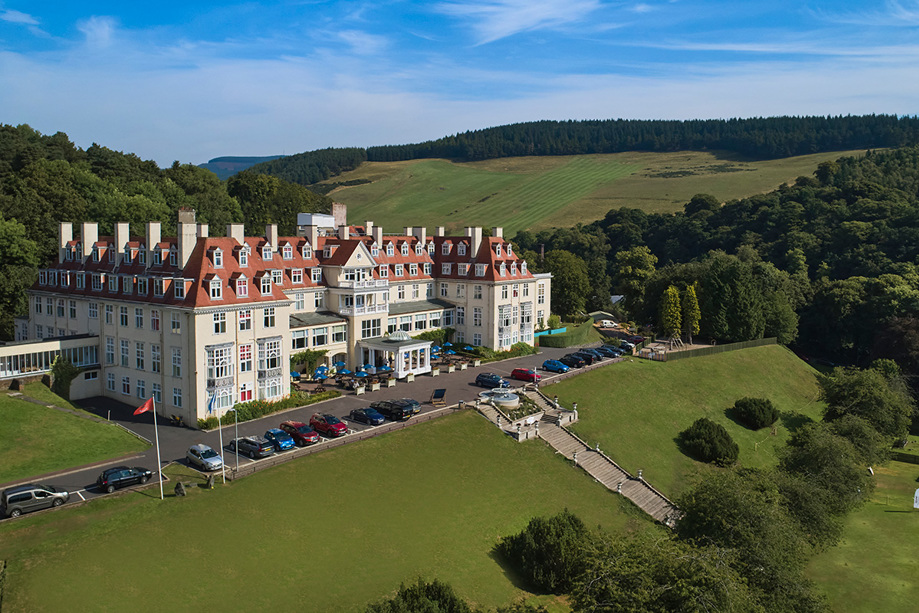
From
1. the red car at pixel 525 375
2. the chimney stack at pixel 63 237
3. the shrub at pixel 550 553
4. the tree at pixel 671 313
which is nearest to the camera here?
the shrub at pixel 550 553

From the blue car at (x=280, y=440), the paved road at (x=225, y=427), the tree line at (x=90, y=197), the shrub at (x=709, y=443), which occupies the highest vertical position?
the tree line at (x=90, y=197)

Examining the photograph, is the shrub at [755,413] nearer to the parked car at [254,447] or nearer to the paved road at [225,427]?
the paved road at [225,427]

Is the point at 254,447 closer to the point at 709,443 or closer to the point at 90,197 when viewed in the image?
the point at 709,443

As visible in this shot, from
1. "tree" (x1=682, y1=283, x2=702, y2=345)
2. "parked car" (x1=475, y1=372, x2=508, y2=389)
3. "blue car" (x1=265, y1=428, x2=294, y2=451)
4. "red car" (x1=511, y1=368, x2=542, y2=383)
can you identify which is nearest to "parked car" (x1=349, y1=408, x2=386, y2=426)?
"blue car" (x1=265, y1=428, x2=294, y2=451)

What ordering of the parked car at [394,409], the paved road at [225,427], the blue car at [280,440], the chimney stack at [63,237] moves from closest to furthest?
the paved road at [225,427] → the blue car at [280,440] → the parked car at [394,409] → the chimney stack at [63,237]

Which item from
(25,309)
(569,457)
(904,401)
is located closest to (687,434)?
(569,457)

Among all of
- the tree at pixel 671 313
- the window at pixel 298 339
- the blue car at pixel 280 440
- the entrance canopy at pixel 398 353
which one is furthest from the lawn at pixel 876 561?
the window at pixel 298 339
